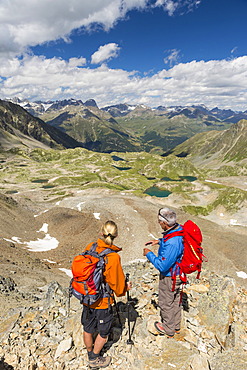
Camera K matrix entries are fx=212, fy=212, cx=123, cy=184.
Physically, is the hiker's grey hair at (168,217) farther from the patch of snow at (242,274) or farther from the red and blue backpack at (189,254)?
the patch of snow at (242,274)

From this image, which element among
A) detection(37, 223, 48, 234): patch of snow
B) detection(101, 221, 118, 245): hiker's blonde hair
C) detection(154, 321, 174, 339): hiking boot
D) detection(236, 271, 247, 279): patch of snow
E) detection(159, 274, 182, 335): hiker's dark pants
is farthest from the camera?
detection(37, 223, 48, 234): patch of snow

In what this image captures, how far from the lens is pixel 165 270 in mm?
8352

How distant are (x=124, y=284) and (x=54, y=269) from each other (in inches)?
1090

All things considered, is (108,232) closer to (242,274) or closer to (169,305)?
(169,305)

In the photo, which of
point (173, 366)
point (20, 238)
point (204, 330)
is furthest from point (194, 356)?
point (20, 238)

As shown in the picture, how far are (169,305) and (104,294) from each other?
327cm

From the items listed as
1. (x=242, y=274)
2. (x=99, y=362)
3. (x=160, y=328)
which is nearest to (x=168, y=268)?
(x=160, y=328)

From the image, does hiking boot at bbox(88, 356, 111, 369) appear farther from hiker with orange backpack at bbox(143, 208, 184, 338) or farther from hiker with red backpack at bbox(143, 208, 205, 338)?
hiker with red backpack at bbox(143, 208, 205, 338)

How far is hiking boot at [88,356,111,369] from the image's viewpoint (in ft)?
26.2

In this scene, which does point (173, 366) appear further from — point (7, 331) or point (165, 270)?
point (7, 331)

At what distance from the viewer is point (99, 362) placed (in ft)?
26.4

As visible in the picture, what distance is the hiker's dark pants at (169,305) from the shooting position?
891cm

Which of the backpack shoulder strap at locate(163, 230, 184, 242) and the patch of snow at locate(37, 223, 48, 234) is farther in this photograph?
the patch of snow at locate(37, 223, 48, 234)

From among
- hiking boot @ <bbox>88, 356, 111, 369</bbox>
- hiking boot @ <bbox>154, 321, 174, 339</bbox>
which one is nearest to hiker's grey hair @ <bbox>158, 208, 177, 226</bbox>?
hiking boot @ <bbox>154, 321, 174, 339</bbox>
